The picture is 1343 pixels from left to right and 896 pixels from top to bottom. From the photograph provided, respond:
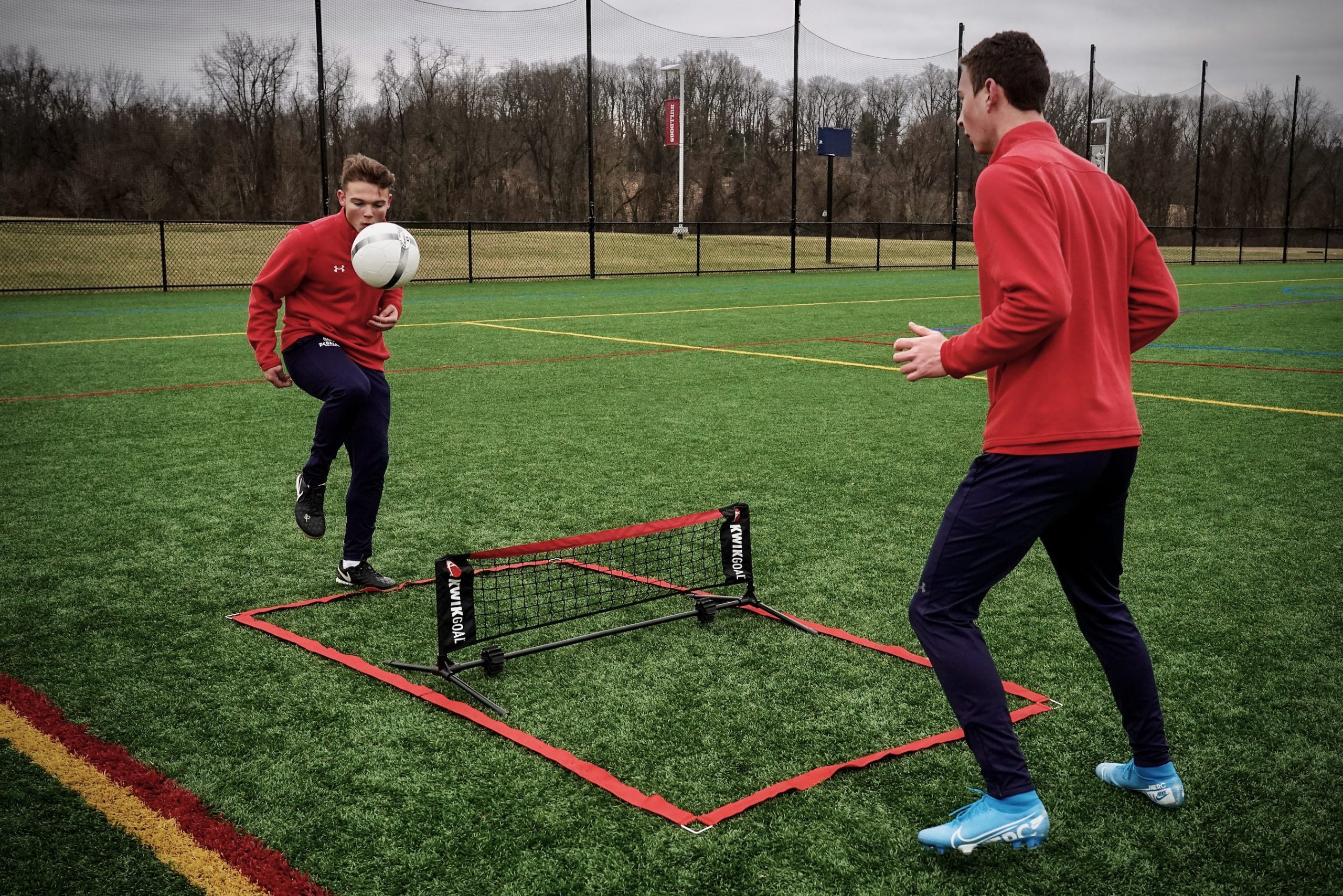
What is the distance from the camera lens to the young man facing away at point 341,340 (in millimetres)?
4930

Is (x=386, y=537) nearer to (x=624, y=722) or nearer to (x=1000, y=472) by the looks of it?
(x=624, y=722)

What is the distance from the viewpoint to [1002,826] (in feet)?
9.07

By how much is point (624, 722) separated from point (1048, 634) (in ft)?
6.14

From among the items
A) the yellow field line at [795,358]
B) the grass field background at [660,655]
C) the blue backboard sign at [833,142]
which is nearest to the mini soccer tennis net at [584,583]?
the grass field background at [660,655]

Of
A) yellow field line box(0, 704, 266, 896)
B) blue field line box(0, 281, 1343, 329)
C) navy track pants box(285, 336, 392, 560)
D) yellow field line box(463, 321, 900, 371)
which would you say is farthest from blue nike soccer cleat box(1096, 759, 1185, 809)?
blue field line box(0, 281, 1343, 329)

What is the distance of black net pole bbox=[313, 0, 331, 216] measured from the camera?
24.3m

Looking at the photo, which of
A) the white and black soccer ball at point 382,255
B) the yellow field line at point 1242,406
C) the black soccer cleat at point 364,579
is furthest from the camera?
the yellow field line at point 1242,406

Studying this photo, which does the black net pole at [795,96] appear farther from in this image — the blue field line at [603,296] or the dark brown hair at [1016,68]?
the dark brown hair at [1016,68]

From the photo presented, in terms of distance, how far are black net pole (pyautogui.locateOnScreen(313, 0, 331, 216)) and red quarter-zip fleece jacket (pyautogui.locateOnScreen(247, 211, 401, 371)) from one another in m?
20.4

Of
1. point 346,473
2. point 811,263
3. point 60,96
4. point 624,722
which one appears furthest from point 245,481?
point 60,96

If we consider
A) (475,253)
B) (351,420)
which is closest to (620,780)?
(351,420)

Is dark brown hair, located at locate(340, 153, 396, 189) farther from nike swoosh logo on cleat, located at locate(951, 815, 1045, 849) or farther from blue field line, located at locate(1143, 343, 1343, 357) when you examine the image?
blue field line, located at locate(1143, 343, 1343, 357)

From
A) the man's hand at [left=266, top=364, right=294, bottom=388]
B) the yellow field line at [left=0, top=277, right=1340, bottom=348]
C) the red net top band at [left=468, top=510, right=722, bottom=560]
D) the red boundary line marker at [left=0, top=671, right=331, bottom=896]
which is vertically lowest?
the red boundary line marker at [left=0, top=671, right=331, bottom=896]

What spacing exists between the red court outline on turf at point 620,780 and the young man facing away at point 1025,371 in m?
0.34
